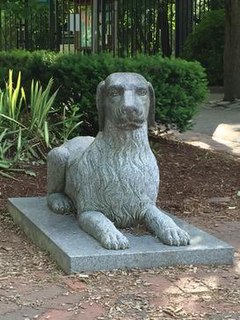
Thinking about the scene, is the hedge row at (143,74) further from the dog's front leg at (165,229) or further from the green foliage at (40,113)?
the dog's front leg at (165,229)

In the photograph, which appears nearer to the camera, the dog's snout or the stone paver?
the stone paver

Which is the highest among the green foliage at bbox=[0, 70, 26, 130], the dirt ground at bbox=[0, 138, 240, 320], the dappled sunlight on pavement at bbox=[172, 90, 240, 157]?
the green foliage at bbox=[0, 70, 26, 130]

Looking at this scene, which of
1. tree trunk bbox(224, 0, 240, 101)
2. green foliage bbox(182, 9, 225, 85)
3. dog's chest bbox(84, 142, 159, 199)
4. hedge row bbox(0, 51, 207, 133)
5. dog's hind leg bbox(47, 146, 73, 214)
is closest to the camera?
dog's chest bbox(84, 142, 159, 199)

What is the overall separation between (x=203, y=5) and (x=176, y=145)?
16.0m

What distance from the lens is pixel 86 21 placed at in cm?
1983

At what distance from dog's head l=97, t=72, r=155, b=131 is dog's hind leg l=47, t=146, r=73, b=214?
2.61ft

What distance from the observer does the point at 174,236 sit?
524 centimetres

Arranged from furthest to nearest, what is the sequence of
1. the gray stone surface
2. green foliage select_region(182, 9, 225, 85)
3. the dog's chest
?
green foliage select_region(182, 9, 225, 85)
the dog's chest
the gray stone surface

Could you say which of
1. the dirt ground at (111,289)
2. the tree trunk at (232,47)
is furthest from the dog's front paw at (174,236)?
the tree trunk at (232,47)

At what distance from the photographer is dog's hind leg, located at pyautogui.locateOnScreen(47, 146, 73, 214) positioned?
19.8 ft

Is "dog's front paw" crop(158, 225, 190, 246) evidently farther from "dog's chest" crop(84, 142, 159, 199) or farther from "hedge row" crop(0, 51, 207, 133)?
"hedge row" crop(0, 51, 207, 133)

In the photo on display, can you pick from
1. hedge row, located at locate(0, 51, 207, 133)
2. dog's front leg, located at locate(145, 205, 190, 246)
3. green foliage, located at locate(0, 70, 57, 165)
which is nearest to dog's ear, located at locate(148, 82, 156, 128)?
dog's front leg, located at locate(145, 205, 190, 246)

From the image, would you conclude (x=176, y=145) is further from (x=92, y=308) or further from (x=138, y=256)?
(x=92, y=308)

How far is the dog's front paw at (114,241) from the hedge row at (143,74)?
13.5 feet
